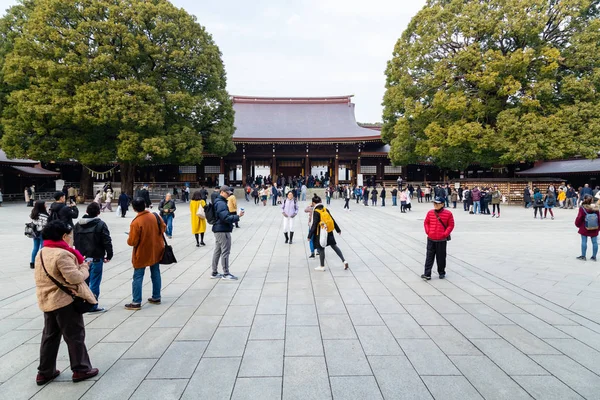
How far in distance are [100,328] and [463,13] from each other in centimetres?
2484

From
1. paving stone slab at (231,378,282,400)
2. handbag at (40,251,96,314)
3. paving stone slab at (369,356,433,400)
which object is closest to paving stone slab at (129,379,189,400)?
paving stone slab at (231,378,282,400)

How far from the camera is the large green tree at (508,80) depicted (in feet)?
63.0

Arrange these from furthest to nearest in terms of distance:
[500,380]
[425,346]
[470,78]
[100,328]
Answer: [470,78]
[100,328]
[425,346]
[500,380]

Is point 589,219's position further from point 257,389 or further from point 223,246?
point 257,389

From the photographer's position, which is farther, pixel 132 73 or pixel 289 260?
pixel 132 73

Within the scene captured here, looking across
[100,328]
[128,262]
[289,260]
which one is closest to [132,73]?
[128,262]

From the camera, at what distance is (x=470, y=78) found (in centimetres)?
2041

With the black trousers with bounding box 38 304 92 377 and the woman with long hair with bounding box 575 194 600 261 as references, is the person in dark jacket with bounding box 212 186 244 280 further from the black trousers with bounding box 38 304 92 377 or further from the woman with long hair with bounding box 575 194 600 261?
the woman with long hair with bounding box 575 194 600 261

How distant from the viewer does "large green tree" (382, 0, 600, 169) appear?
1920 centimetres

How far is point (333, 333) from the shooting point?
4.00 meters

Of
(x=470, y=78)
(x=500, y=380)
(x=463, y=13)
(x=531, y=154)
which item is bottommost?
(x=500, y=380)

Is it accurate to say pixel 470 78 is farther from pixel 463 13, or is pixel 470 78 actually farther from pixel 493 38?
pixel 463 13

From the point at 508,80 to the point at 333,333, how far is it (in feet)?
69.9

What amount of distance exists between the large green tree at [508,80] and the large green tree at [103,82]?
49.6 ft
